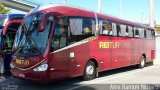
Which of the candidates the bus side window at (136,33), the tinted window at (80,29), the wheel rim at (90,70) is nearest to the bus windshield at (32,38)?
the tinted window at (80,29)

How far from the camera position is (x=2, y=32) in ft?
44.1

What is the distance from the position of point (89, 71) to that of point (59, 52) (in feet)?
8.36

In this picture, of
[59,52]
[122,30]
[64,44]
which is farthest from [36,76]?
[122,30]

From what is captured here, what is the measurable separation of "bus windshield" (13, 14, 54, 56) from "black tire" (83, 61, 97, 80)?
2858mm

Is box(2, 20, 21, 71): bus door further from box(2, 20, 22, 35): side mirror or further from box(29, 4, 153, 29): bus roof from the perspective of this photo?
box(29, 4, 153, 29): bus roof

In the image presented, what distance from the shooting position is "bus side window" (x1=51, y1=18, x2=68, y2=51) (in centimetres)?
1063

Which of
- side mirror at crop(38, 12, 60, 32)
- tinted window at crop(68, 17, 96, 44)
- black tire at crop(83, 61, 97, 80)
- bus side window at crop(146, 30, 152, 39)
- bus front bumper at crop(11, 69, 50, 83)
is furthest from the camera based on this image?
bus side window at crop(146, 30, 152, 39)

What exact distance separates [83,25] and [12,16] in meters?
3.62

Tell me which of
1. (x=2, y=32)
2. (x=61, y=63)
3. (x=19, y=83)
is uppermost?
(x=2, y=32)

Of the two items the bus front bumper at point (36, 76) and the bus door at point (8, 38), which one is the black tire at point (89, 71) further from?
the bus door at point (8, 38)

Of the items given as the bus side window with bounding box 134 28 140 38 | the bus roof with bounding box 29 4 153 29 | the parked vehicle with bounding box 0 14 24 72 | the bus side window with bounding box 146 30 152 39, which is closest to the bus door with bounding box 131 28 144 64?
the bus side window with bounding box 134 28 140 38

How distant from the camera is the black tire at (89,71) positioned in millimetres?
12644

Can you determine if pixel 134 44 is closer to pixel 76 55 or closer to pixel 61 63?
pixel 76 55

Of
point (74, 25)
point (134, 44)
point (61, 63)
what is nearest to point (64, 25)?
point (74, 25)
